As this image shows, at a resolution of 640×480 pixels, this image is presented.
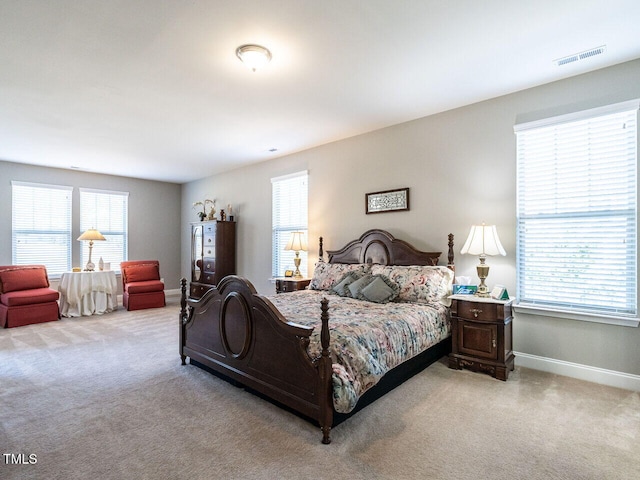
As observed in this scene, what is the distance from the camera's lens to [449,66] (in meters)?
2.99

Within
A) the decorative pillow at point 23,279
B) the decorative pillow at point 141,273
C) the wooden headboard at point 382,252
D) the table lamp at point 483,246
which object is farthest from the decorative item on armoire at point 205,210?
the table lamp at point 483,246

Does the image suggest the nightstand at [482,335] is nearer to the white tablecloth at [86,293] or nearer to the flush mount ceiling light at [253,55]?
the flush mount ceiling light at [253,55]

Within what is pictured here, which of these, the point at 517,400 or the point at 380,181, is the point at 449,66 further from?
the point at 517,400

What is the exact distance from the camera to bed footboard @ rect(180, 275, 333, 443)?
2197 millimetres

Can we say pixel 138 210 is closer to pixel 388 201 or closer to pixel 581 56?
pixel 388 201

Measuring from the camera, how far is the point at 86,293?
602 centimetres

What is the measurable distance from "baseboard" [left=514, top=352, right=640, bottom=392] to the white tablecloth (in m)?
6.53

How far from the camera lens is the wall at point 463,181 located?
309cm

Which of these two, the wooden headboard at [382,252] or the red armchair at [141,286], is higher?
the wooden headboard at [382,252]

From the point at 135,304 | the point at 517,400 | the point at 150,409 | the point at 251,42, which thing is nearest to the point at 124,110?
the point at 251,42

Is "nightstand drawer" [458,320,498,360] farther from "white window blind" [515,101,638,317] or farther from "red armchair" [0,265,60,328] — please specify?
"red armchair" [0,265,60,328]

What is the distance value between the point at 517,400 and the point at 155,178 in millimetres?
7731

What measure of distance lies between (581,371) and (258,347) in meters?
2.95

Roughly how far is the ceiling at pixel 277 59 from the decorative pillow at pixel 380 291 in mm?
1973
